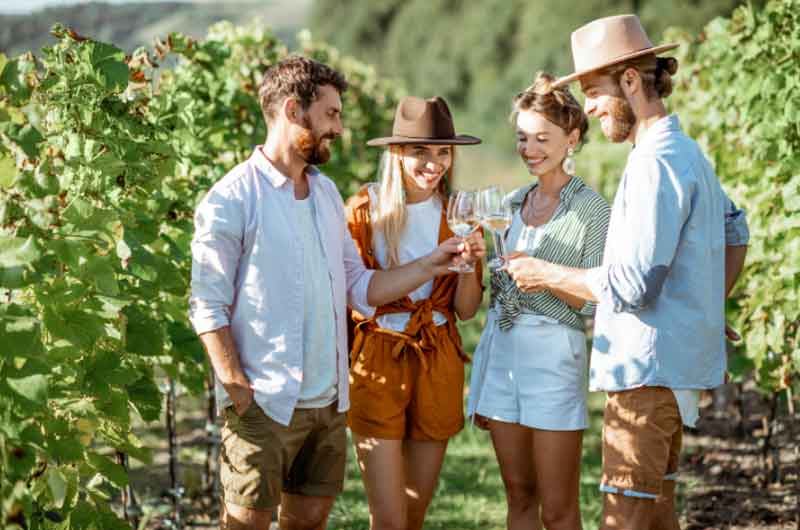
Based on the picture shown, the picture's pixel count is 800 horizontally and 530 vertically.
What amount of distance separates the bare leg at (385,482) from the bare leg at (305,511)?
0.77 ft

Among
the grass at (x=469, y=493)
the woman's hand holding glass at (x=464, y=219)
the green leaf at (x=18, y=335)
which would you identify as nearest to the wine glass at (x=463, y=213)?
the woman's hand holding glass at (x=464, y=219)

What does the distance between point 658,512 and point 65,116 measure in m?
2.35

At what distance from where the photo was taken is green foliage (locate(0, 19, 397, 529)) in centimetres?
258

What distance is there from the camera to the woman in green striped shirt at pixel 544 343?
3.82m

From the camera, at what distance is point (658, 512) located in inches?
147

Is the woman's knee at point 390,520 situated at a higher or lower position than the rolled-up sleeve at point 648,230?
lower

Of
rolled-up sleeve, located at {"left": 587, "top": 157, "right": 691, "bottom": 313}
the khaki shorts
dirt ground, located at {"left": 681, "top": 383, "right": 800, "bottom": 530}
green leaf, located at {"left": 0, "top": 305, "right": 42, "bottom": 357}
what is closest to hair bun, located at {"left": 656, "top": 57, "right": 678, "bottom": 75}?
rolled-up sleeve, located at {"left": 587, "top": 157, "right": 691, "bottom": 313}

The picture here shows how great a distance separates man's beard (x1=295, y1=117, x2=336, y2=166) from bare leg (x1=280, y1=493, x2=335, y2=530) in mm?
1101

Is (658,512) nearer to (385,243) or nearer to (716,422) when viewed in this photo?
(385,243)

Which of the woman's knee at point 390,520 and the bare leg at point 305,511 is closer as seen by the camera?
the bare leg at point 305,511

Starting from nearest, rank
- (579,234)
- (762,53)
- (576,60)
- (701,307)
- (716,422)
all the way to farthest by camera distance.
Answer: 1. (701,307)
2. (576,60)
3. (579,234)
4. (762,53)
5. (716,422)

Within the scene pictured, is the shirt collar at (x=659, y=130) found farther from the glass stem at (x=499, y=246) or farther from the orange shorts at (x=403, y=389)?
the orange shorts at (x=403, y=389)

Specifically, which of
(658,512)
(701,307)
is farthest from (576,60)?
(658,512)

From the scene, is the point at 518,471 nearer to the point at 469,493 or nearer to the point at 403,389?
the point at 403,389
